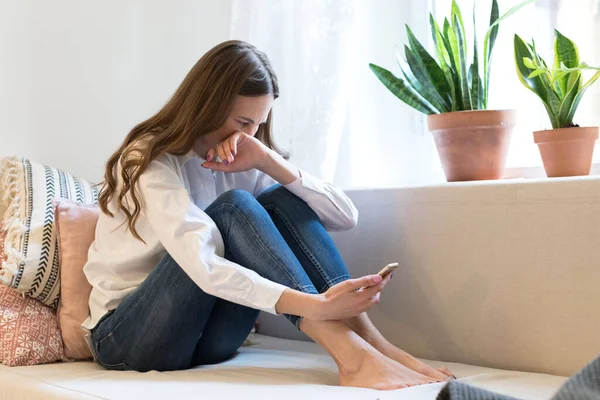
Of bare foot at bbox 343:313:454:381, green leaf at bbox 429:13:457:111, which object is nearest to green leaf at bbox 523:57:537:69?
green leaf at bbox 429:13:457:111

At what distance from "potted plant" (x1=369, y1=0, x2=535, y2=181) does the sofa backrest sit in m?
0.21

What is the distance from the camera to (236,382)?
1.32 m

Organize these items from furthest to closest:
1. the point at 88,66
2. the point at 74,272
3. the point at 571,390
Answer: the point at 88,66 < the point at 74,272 < the point at 571,390

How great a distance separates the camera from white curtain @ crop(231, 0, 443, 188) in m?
2.14

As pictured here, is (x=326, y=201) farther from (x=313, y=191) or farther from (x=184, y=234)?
(x=184, y=234)

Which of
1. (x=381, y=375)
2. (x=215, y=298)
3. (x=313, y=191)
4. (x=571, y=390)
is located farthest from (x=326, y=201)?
(x=571, y=390)

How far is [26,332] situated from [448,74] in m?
1.12

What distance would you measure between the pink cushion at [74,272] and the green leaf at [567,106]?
108cm

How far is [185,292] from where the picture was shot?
1.40 m

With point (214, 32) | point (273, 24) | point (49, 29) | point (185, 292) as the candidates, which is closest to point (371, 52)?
point (273, 24)

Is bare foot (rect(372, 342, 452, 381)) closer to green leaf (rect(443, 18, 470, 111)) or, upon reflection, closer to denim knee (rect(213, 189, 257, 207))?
denim knee (rect(213, 189, 257, 207))

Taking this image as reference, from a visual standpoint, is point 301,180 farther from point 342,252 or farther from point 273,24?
point 273,24

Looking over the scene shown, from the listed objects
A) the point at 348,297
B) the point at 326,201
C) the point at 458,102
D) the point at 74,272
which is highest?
the point at 458,102

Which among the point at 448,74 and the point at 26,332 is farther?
the point at 448,74
